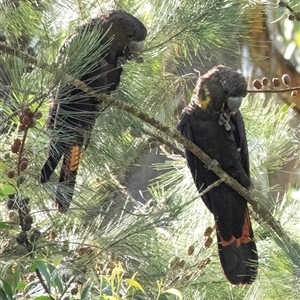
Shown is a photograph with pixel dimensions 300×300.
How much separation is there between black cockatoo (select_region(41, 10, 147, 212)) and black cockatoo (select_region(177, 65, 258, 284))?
221mm

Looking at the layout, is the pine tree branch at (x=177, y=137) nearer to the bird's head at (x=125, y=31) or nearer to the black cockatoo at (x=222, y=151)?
the black cockatoo at (x=222, y=151)

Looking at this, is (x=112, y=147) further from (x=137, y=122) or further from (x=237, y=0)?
(x=237, y=0)

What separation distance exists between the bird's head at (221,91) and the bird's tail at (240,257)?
281mm

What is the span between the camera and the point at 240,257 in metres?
1.63

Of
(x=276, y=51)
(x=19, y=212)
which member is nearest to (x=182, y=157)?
(x=19, y=212)

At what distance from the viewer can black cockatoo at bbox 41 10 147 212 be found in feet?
3.99

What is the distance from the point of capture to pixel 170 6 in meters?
1.60

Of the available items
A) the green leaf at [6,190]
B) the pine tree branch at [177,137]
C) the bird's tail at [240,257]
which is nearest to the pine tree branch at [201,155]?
the pine tree branch at [177,137]

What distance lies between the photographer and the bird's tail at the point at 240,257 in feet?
5.20

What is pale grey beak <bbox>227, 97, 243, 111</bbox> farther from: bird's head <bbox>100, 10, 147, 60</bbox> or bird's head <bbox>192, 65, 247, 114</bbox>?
bird's head <bbox>100, 10, 147, 60</bbox>

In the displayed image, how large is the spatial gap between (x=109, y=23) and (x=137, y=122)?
0.80 feet

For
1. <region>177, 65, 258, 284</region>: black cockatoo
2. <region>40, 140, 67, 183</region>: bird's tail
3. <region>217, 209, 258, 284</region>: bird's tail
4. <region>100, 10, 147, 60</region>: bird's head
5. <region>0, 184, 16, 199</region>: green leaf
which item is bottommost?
<region>217, 209, 258, 284</region>: bird's tail

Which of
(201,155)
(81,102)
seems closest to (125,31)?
(81,102)

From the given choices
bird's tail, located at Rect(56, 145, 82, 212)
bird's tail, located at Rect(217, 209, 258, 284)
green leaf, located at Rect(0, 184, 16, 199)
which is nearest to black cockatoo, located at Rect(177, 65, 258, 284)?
bird's tail, located at Rect(217, 209, 258, 284)
